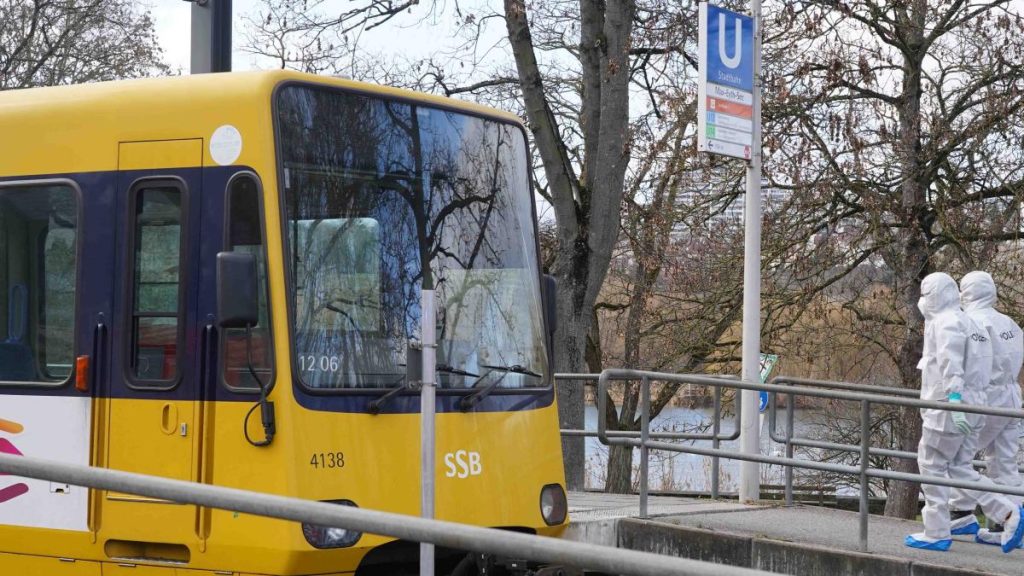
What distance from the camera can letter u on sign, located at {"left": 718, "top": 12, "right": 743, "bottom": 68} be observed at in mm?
11242

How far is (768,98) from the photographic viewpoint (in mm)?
16594

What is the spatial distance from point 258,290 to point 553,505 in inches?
76.0

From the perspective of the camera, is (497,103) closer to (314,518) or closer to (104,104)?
(104,104)

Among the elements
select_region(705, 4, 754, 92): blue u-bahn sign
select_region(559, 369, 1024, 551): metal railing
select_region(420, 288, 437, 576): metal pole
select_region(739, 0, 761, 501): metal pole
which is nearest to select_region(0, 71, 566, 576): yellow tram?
select_region(420, 288, 437, 576): metal pole

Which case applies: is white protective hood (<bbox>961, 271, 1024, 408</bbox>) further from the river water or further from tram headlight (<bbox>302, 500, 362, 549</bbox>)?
the river water

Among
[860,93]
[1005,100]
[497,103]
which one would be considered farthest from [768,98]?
[497,103]

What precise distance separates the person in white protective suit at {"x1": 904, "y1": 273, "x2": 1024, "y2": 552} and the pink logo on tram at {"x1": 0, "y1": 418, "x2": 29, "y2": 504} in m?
5.34

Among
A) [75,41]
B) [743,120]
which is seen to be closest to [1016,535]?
[743,120]

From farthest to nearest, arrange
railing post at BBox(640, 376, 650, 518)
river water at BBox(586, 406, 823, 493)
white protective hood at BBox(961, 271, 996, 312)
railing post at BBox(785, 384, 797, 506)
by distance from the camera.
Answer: river water at BBox(586, 406, 823, 493), railing post at BBox(785, 384, 797, 506), railing post at BBox(640, 376, 650, 518), white protective hood at BBox(961, 271, 996, 312)

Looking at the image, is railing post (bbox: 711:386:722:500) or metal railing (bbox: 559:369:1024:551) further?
railing post (bbox: 711:386:722:500)

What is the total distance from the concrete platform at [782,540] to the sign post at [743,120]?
66cm

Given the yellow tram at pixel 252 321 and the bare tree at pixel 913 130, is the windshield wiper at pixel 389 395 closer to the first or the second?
the yellow tram at pixel 252 321

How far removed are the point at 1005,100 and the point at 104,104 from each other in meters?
11.6

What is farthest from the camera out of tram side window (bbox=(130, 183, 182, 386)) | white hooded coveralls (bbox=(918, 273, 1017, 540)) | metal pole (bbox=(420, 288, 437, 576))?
white hooded coveralls (bbox=(918, 273, 1017, 540))
